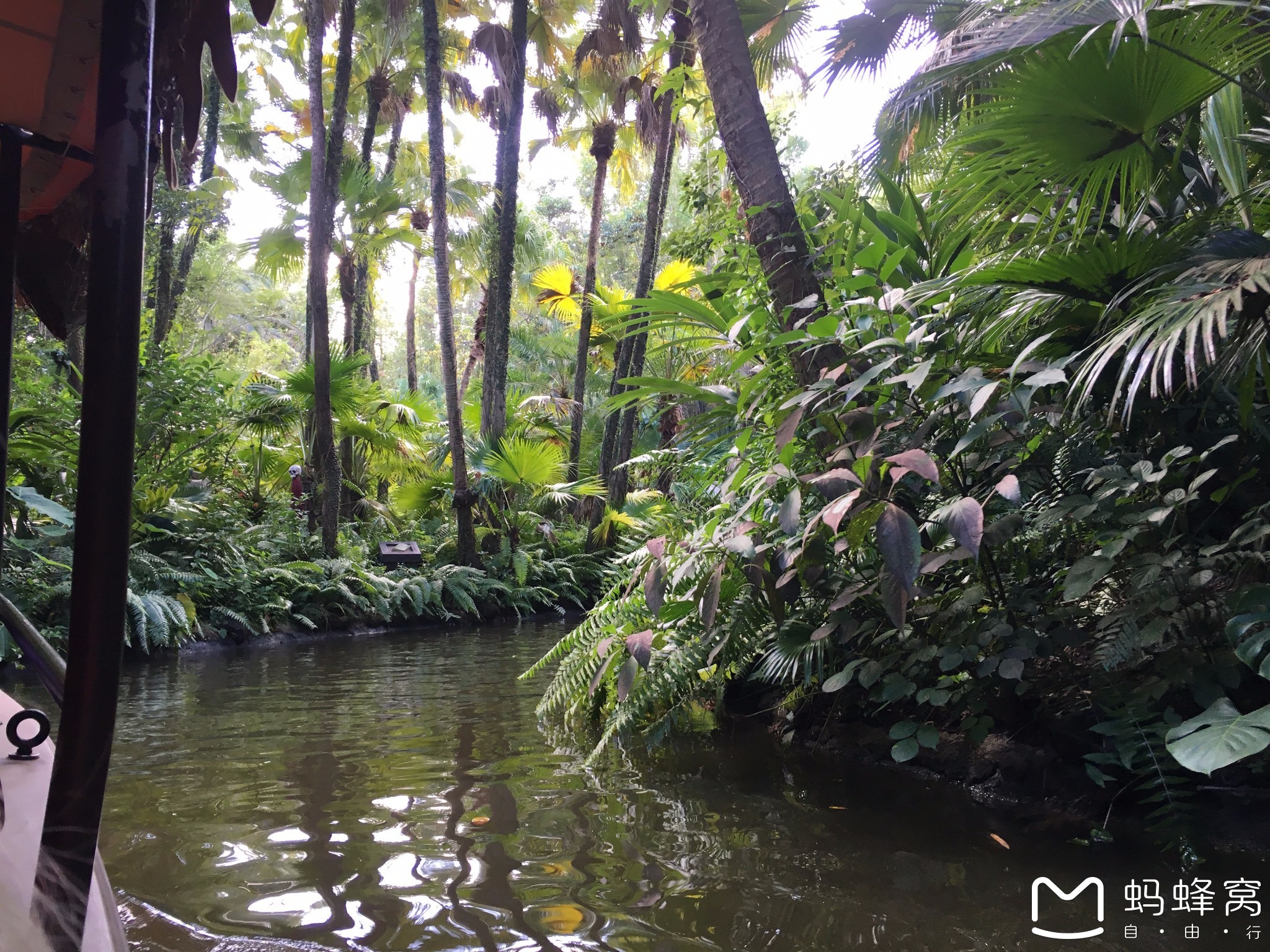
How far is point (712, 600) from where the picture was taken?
2570 mm

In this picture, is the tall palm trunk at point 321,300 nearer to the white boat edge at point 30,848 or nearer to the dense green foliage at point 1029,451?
the dense green foliage at point 1029,451

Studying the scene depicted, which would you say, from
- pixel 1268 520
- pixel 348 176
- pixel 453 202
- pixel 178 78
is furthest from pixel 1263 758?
pixel 453 202

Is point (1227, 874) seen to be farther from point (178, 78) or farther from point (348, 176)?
point (348, 176)

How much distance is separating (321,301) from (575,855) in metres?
10.9

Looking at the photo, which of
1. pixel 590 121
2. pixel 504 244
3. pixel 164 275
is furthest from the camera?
pixel 590 121

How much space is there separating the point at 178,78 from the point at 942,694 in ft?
8.00

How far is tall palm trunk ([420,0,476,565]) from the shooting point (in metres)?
12.2

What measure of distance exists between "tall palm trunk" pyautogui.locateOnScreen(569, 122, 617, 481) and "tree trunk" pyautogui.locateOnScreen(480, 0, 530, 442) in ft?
6.13

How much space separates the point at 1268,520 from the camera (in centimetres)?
222

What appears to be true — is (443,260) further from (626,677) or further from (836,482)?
(836,482)

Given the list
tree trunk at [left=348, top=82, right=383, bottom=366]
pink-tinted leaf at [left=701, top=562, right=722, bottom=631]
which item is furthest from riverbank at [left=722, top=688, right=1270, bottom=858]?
tree trunk at [left=348, top=82, right=383, bottom=366]

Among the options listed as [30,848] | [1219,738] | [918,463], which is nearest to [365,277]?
[918,463]

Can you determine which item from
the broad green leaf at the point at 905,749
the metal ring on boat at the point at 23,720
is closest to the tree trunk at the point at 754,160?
the broad green leaf at the point at 905,749

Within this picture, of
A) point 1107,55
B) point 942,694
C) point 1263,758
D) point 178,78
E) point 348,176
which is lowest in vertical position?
point 1263,758
